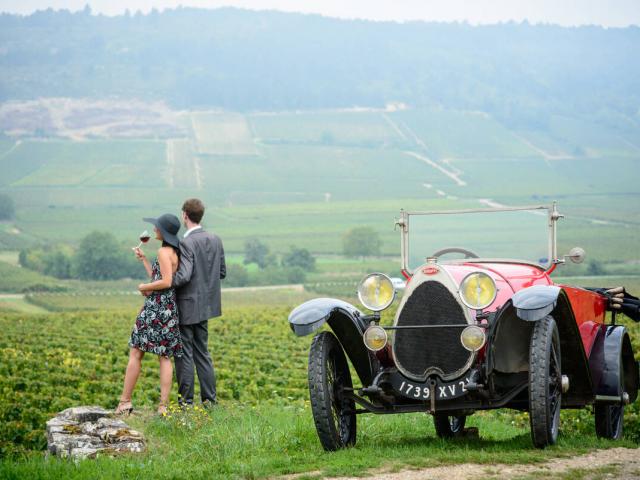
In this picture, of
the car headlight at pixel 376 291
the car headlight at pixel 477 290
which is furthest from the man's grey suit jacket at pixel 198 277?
the car headlight at pixel 477 290

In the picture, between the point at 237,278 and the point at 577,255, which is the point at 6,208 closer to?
the point at 237,278

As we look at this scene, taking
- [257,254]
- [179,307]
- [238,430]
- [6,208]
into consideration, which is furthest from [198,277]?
[6,208]

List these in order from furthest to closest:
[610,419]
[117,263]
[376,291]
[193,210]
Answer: [117,263] < [193,210] < [610,419] < [376,291]

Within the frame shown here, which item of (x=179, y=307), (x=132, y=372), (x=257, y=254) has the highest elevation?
(x=257, y=254)

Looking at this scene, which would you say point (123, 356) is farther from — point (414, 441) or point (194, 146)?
point (194, 146)

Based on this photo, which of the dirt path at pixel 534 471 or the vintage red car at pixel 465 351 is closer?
the dirt path at pixel 534 471

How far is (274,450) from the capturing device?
7.50 metres

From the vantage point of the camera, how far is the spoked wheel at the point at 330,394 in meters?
7.27

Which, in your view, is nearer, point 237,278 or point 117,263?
point 237,278

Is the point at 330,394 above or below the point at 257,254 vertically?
below

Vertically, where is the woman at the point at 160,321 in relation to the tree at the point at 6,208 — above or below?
below

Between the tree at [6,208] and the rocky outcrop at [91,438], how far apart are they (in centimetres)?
13651

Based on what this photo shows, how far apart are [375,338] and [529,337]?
1.18 meters

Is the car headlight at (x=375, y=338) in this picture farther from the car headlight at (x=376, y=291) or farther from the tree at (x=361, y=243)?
the tree at (x=361, y=243)
